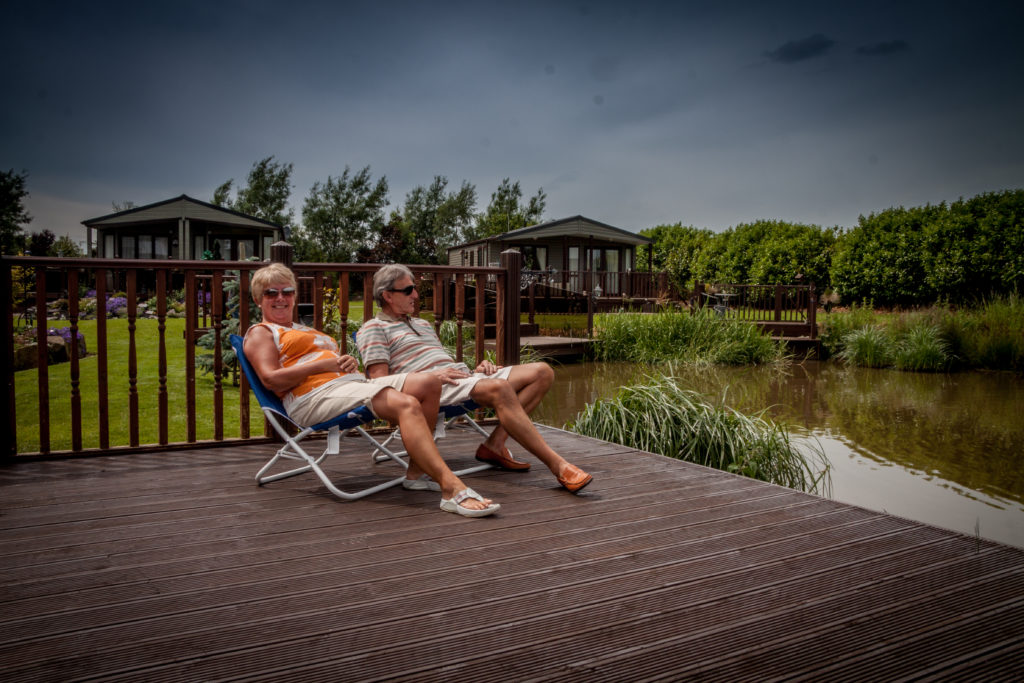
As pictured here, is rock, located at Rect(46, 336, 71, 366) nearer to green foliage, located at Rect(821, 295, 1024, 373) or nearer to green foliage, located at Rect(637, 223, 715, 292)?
green foliage, located at Rect(821, 295, 1024, 373)

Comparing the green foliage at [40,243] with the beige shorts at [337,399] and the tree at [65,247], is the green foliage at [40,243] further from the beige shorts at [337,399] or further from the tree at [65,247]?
the beige shorts at [337,399]

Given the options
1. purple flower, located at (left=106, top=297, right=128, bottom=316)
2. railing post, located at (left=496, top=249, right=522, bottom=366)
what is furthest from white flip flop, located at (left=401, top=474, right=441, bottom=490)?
purple flower, located at (left=106, top=297, right=128, bottom=316)

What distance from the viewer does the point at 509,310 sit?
4.25 meters

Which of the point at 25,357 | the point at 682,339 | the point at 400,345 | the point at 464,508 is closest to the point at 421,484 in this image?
the point at 464,508

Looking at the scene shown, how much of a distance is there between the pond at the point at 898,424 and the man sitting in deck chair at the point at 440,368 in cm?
199

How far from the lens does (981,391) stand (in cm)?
912

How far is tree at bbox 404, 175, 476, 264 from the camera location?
133 ft

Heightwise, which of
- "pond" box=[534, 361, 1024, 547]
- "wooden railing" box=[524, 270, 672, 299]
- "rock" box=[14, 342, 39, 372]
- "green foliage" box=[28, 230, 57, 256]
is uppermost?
"green foliage" box=[28, 230, 57, 256]

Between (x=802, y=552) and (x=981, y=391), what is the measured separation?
29.7ft

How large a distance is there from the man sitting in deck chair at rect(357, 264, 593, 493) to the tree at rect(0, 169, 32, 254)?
1072 inches

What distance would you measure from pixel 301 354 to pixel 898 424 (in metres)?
6.50

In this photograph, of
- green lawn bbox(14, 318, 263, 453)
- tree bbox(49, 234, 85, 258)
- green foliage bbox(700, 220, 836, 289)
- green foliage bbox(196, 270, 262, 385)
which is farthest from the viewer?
tree bbox(49, 234, 85, 258)

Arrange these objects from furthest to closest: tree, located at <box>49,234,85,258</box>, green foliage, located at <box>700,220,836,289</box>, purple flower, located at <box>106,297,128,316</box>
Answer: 1. tree, located at <box>49,234,85,258</box>
2. green foliage, located at <box>700,220,836,289</box>
3. purple flower, located at <box>106,297,128,316</box>

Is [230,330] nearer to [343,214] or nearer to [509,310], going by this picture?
[509,310]
